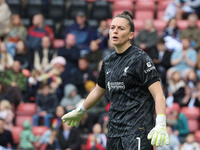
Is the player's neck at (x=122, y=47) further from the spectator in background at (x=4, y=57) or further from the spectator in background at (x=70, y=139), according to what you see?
the spectator in background at (x=4, y=57)

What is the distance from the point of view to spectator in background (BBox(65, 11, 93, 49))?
11.5 m

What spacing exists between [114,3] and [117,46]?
32.0 feet

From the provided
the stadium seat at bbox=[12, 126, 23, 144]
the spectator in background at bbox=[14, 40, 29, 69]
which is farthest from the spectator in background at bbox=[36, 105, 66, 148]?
the spectator in background at bbox=[14, 40, 29, 69]

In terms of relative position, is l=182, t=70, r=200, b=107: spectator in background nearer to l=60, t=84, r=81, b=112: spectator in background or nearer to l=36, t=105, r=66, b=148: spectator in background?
l=60, t=84, r=81, b=112: spectator in background

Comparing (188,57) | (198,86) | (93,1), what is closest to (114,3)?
(93,1)

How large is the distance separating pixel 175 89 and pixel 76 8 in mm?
4890

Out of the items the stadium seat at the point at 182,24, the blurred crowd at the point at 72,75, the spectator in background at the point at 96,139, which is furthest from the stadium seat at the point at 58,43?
the spectator in background at the point at 96,139

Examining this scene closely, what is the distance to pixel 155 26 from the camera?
475 inches

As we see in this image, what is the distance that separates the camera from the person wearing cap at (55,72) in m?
10.3

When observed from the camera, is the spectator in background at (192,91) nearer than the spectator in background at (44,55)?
Yes

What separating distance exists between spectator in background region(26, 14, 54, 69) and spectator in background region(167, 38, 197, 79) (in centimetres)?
389

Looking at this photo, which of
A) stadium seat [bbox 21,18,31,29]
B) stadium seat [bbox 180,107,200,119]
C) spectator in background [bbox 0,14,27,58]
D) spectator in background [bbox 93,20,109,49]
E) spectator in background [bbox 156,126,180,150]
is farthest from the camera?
stadium seat [bbox 21,18,31,29]

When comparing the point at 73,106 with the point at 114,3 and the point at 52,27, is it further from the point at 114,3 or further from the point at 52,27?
the point at 114,3

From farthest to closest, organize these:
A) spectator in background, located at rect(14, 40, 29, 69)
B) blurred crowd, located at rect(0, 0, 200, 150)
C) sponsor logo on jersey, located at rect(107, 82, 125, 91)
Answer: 1. spectator in background, located at rect(14, 40, 29, 69)
2. blurred crowd, located at rect(0, 0, 200, 150)
3. sponsor logo on jersey, located at rect(107, 82, 125, 91)
